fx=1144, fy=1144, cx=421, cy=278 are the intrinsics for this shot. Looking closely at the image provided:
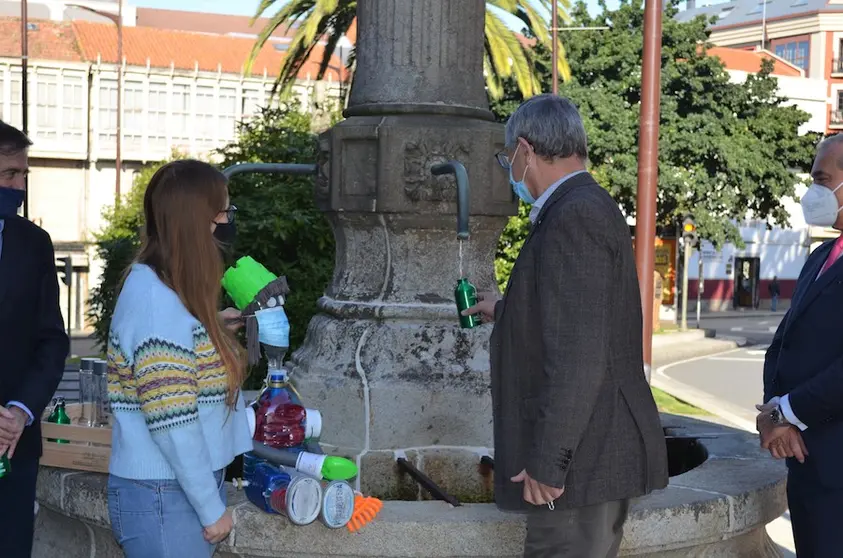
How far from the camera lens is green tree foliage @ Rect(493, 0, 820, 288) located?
26234mm

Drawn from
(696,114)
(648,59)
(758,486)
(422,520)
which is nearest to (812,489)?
(758,486)

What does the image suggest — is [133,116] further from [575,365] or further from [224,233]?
[575,365]

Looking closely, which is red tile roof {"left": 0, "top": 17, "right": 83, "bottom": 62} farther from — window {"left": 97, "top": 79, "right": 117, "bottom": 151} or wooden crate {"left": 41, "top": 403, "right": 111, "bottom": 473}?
wooden crate {"left": 41, "top": 403, "right": 111, "bottom": 473}

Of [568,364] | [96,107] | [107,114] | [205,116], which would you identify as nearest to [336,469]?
[568,364]

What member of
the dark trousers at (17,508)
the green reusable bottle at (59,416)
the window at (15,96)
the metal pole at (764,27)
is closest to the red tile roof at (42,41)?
the window at (15,96)

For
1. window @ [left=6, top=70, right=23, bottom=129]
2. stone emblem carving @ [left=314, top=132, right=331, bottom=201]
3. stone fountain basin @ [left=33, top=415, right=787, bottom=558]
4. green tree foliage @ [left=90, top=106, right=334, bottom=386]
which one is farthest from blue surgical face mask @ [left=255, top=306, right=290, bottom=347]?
window @ [left=6, top=70, right=23, bottom=129]

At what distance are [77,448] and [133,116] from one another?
3970 cm

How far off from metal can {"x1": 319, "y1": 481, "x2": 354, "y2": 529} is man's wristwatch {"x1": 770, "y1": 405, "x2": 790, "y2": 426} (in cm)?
136

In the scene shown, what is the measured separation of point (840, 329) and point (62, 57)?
135ft

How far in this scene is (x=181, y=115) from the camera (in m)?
42.6

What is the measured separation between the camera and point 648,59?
11.7 meters

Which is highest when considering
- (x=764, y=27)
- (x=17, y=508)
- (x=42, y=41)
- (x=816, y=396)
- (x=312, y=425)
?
(x=764, y=27)

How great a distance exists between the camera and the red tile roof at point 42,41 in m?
40.7

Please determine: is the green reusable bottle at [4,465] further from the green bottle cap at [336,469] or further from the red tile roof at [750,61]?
the red tile roof at [750,61]
